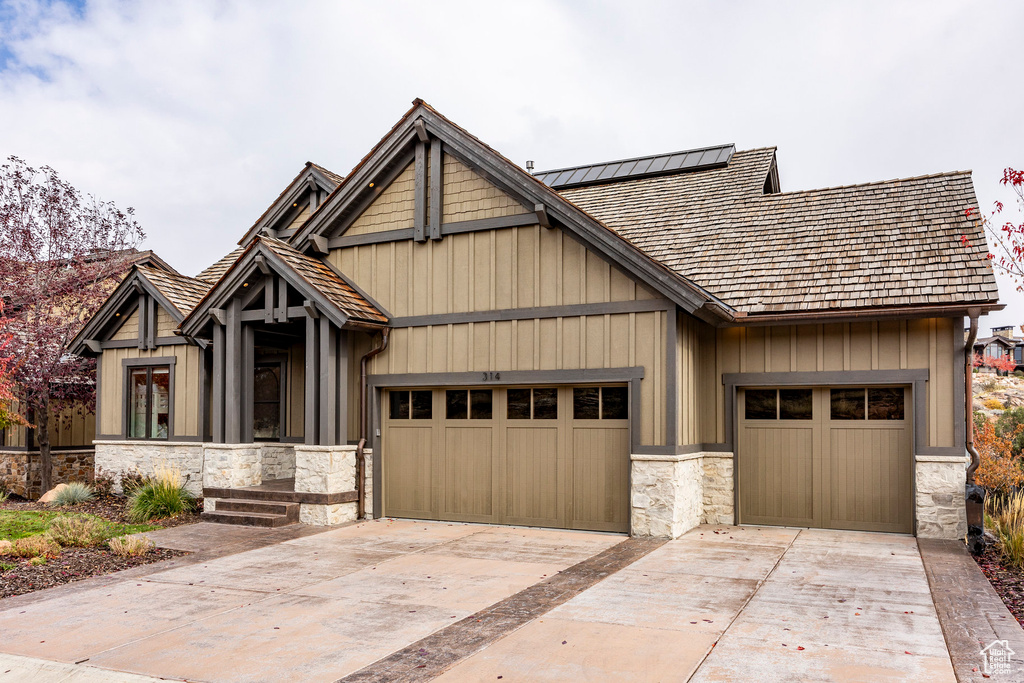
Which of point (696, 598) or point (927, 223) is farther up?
point (927, 223)

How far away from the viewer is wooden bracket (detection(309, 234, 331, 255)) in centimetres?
1270

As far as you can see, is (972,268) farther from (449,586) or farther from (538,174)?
(538,174)

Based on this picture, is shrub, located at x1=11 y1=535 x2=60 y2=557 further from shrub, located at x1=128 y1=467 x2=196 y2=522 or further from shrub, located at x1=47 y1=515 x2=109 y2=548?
shrub, located at x1=128 y1=467 x2=196 y2=522

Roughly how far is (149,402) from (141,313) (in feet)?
5.80

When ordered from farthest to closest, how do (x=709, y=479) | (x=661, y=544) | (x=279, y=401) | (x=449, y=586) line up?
(x=279, y=401) → (x=709, y=479) → (x=661, y=544) → (x=449, y=586)

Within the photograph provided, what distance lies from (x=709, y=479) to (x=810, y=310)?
289 cm

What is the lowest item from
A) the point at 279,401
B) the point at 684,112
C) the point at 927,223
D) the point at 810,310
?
the point at 279,401

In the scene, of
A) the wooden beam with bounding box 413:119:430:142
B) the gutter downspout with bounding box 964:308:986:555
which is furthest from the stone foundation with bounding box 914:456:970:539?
the wooden beam with bounding box 413:119:430:142

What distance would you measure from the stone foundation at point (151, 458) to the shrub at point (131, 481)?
0.20ft

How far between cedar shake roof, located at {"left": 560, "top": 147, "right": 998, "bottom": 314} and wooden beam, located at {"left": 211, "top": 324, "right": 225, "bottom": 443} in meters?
6.96

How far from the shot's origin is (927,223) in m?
11.2

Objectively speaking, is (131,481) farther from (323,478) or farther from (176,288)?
(323,478)

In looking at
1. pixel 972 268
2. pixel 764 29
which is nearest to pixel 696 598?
pixel 972 268

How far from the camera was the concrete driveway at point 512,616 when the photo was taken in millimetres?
5262
